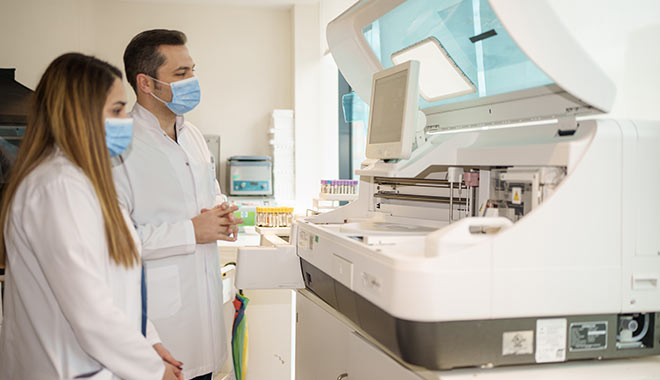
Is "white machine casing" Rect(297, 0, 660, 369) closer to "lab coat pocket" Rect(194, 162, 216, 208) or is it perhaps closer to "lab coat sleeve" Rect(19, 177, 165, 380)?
"lab coat sleeve" Rect(19, 177, 165, 380)

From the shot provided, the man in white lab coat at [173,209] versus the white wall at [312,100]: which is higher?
the white wall at [312,100]

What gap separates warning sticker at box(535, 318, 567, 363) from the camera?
1.24 m

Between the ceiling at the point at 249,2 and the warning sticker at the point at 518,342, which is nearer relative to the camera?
the warning sticker at the point at 518,342

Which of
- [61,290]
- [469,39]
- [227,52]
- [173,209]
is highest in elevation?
[227,52]

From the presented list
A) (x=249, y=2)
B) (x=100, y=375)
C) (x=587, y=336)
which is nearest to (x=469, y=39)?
(x=587, y=336)

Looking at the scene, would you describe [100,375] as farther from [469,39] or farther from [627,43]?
[627,43]

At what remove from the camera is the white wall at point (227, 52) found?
6.16m

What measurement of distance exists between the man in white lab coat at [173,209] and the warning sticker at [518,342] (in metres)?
0.99

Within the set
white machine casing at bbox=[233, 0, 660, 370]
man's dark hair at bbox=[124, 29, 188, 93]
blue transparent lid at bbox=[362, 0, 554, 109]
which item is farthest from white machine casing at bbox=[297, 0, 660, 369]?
man's dark hair at bbox=[124, 29, 188, 93]

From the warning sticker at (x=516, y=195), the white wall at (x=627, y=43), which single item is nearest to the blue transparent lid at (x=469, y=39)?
the warning sticker at (x=516, y=195)

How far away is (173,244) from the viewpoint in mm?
1778

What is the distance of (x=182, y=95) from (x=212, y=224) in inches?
17.1

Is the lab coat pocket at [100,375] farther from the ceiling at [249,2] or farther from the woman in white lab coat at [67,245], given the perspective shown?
the ceiling at [249,2]

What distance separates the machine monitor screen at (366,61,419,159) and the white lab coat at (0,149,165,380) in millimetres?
848
